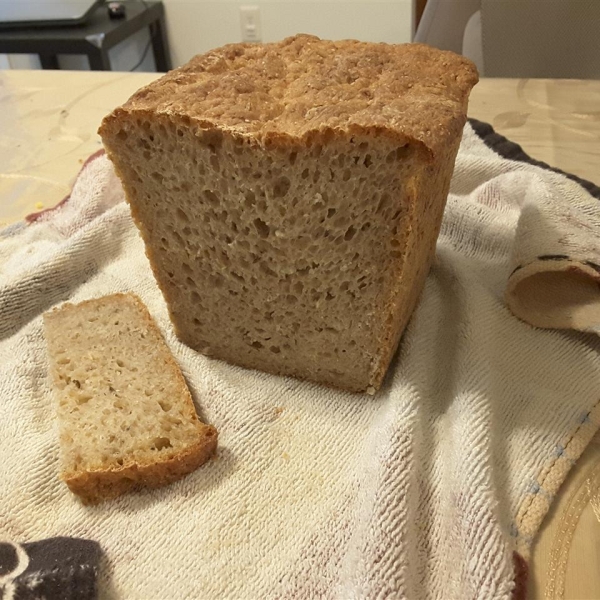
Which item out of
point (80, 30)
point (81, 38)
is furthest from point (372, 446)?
point (80, 30)

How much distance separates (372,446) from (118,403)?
0.47 meters

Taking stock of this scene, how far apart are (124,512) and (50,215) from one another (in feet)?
3.26

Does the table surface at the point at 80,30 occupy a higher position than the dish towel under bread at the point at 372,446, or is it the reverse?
the table surface at the point at 80,30

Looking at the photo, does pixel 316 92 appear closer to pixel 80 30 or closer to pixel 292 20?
pixel 80 30

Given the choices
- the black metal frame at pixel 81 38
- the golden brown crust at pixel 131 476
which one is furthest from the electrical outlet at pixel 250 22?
the golden brown crust at pixel 131 476

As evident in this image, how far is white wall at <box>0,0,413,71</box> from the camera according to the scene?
3256mm

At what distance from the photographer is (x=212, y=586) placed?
0.89m

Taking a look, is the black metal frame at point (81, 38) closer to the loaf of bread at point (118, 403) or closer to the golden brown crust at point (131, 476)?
the loaf of bread at point (118, 403)

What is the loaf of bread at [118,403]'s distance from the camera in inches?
39.4

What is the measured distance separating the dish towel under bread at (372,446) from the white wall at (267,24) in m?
2.17

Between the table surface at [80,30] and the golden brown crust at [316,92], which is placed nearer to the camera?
the golden brown crust at [316,92]

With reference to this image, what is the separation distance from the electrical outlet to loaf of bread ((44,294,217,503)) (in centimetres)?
257

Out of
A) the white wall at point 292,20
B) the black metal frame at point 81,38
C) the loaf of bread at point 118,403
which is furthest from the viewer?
the white wall at point 292,20

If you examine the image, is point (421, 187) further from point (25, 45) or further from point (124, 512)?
point (25, 45)
